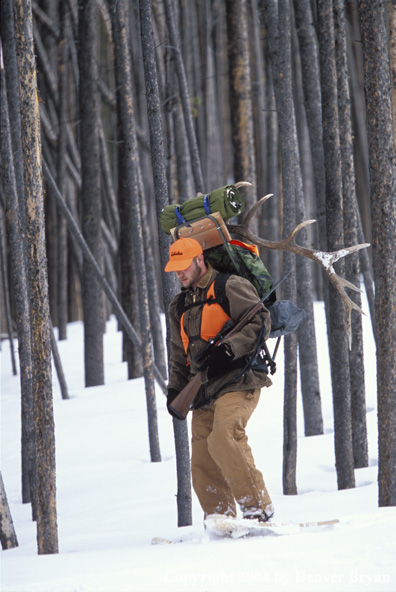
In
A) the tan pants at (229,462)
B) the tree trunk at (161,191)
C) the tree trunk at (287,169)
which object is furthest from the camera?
the tree trunk at (287,169)

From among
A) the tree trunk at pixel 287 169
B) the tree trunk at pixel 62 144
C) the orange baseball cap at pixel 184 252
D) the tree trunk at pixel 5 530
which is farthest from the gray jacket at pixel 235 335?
the tree trunk at pixel 62 144

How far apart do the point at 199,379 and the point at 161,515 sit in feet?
5.71

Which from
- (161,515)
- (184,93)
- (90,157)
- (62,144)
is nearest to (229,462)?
(161,515)

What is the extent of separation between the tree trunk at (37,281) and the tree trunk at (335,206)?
7.27 feet

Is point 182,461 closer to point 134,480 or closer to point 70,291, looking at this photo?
point 134,480

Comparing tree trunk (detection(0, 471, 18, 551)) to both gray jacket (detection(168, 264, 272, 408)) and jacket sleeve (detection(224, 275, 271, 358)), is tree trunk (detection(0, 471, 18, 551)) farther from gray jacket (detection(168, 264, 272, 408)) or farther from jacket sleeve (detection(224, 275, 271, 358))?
jacket sleeve (detection(224, 275, 271, 358))

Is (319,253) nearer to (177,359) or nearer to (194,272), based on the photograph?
(194,272)

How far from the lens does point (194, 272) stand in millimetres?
3646

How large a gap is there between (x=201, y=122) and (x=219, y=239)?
1395 centimetres

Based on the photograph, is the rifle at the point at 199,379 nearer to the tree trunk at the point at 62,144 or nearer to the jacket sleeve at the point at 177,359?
the jacket sleeve at the point at 177,359

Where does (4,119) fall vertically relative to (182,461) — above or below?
above

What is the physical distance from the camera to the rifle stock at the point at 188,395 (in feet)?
11.7

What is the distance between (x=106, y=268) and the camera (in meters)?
15.4

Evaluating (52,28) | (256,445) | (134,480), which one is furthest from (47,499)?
A: (52,28)
